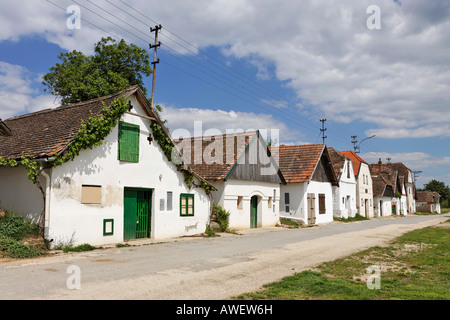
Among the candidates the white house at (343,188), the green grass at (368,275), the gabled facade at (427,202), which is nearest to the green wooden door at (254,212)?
the green grass at (368,275)

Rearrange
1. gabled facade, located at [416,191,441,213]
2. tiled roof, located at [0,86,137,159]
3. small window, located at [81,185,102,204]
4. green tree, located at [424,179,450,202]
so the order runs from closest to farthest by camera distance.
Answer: tiled roof, located at [0,86,137,159]
small window, located at [81,185,102,204]
gabled facade, located at [416,191,441,213]
green tree, located at [424,179,450,202]

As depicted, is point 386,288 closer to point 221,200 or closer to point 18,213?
point 18,213

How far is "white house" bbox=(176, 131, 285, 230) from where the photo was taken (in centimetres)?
2267

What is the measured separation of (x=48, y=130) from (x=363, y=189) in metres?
40.3

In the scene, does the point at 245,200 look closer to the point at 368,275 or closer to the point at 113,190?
the point at 113,190

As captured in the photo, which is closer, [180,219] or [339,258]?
[339,258]

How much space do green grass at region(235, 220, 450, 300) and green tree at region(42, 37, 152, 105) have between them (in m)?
21.4

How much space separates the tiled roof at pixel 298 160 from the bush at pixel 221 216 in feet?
32.3

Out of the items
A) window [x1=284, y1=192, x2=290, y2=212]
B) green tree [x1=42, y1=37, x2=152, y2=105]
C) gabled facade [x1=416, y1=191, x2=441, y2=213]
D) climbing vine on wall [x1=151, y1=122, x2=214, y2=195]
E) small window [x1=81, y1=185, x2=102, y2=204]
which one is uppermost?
green tree [x1=42, y1=37, x2=152, y2=105]

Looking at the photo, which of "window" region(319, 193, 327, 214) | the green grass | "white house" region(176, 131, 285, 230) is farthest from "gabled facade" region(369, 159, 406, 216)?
the green grass

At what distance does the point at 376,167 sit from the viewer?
63.7m

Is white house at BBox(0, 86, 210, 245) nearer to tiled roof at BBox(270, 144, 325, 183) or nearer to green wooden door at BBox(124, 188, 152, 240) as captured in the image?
green wooden door at BBox(124, 188, 152, 240)

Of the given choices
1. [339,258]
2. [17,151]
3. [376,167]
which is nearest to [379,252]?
[339,258]
